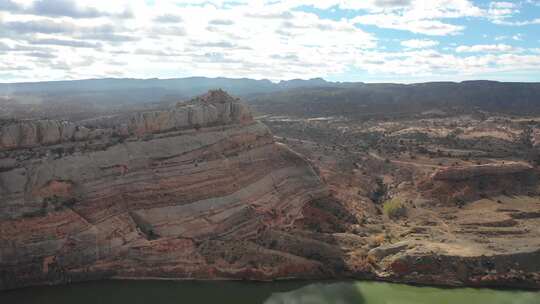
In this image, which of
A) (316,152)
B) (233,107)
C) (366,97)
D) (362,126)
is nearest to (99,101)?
(366,97)

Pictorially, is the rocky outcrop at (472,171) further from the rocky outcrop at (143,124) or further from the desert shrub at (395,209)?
the rocky outcrop at (143,124)

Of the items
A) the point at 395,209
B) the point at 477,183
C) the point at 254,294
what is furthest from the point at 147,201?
the point at 477,183

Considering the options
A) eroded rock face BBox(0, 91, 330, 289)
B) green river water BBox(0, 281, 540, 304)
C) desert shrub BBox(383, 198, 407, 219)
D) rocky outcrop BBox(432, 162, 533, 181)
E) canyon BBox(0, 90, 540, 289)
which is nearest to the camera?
green river water BBox(0, 281, 540, 304)

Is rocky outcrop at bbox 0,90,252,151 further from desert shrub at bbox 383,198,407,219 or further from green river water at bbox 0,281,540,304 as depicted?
desert shrub at bbox 383,198,407,219

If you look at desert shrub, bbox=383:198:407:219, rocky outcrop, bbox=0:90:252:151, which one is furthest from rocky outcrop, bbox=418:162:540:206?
rocky outcrop, bbox=0:90:252:151

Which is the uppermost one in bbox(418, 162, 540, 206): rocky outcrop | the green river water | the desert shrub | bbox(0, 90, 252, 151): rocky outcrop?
bbox(0, 90, 252, 151): rocky outcrop

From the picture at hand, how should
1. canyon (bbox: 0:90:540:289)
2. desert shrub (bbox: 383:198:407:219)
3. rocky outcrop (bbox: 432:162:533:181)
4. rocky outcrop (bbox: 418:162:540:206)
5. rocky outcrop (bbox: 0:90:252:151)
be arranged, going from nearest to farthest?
canyon (bbox: 0:90:540:289) → rocky outcrop (bbox: 0:90:252:151) → desert shrub (bbox: 383:198:407:219) → rocky outcrop (bbox: 418:162:540:206) → rocky outcrop (bbox: 432:162:533:181)

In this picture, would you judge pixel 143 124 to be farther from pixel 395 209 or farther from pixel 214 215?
pixel 395 209
